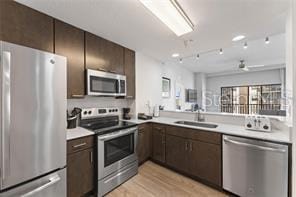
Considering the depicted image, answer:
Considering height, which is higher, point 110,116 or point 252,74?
point 252,74

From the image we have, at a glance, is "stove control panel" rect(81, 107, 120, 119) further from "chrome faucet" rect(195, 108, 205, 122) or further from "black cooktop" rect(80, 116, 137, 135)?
"chrome faucet" rect(195, 108, 205, 122)

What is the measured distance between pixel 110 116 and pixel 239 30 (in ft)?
8.52

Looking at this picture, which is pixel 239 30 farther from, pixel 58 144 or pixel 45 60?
pixel 58 144

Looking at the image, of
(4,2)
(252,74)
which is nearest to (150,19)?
(4,2)

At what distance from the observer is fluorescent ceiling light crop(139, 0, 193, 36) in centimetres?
147

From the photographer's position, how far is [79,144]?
1816 mm

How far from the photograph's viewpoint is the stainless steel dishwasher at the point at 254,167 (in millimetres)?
1638

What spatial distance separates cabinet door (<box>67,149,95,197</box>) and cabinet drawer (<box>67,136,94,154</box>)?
5 centimetres

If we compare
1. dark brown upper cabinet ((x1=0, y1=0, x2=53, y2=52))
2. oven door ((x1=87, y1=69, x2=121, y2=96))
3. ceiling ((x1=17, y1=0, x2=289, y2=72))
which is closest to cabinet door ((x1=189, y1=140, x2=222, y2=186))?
oven door ((x1=87, y1=69, x2=121, y2=96))

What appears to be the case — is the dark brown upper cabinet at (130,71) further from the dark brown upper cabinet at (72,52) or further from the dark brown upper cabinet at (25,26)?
the dark brown upper cabinet at (25,26)

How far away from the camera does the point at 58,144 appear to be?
1508mm

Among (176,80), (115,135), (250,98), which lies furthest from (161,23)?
(250,98)

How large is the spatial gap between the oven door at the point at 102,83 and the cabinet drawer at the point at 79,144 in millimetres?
725

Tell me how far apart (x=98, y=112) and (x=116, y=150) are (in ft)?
2.60
